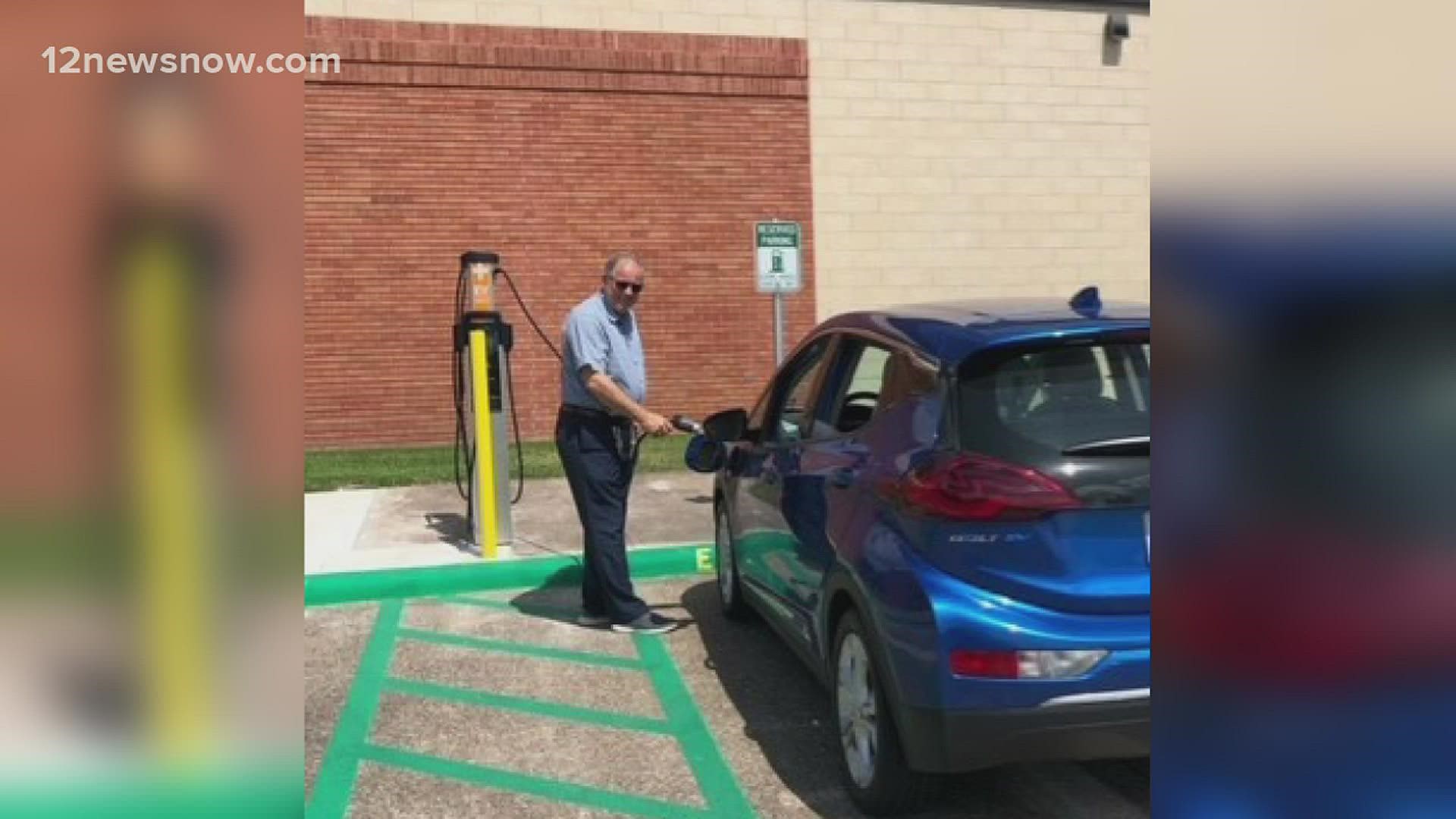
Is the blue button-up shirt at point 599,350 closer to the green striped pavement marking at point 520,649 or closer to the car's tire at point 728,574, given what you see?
the car's tire at point 728,574

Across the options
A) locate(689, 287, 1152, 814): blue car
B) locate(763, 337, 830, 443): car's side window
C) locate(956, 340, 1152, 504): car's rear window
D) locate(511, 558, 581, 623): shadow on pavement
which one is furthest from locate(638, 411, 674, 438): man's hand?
locate(956, 340, 1152, 504): car's rear window

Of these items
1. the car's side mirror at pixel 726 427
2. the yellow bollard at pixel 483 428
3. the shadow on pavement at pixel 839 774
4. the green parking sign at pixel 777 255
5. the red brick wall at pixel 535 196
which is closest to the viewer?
the shadow on pavement at pixel 839 774

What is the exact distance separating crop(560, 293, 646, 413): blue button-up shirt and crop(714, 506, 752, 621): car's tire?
32.6 inches

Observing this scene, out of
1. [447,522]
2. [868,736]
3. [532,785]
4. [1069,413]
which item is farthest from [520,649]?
[1069,413]

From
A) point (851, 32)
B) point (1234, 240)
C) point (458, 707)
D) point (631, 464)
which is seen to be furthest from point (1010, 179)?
point (1234, 240)

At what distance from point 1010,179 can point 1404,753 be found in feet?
44.5

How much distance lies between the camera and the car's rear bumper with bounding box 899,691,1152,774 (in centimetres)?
321

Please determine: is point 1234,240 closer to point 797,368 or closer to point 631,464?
point 797,368

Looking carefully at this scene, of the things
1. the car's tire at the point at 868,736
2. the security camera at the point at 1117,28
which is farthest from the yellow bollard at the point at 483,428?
the security camera at the point at 1117,28

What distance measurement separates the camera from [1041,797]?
13.0 ft

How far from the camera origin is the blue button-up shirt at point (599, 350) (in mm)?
5656

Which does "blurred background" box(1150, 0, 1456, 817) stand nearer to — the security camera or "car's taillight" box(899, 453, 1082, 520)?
"car's taillight" box(899, 453, 1082, 520)

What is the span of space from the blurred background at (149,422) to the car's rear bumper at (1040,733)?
8.19 ft

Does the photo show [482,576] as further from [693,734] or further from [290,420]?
[290,420]
